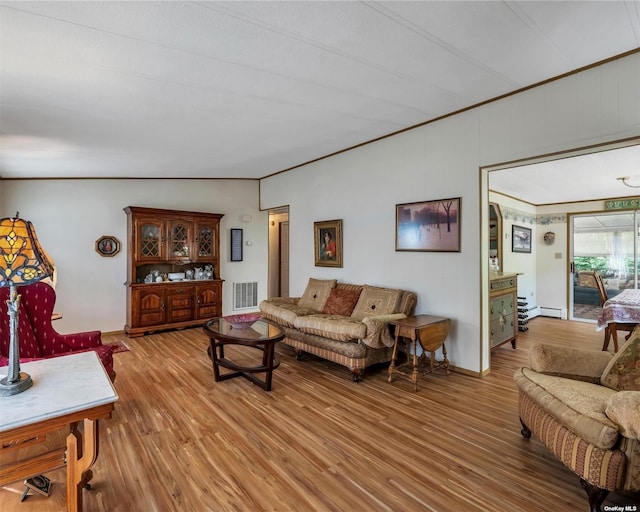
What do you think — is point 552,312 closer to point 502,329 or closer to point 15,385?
point 502,329

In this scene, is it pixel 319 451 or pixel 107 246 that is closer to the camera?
pixel 319 451

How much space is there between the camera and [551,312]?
680cm

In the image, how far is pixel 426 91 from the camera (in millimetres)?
2961

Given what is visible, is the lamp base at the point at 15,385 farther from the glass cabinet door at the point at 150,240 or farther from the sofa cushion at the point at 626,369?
the glass cabinet door at the point at 150,240

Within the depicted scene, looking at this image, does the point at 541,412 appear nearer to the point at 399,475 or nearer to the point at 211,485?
the point at 399,475

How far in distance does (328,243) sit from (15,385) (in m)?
3.91

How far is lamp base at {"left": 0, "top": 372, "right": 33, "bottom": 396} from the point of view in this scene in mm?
1526

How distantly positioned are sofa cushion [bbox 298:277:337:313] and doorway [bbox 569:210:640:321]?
511 cm

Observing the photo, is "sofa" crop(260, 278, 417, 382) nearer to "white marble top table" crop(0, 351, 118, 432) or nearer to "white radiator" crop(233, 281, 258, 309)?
"white radiator" crop(233, 281, 258, 309)

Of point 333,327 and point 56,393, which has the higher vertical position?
point 56,393

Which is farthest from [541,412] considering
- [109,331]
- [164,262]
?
[109,331]

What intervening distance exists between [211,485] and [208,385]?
1.48m

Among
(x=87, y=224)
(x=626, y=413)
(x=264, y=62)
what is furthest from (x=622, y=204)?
(x=87, y=224)

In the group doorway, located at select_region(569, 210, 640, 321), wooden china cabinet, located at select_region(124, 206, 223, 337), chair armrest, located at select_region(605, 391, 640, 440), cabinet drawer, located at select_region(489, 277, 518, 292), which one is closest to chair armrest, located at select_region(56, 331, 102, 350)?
wooden china cabinet, located at select_region(124, 206, 223, 337)
